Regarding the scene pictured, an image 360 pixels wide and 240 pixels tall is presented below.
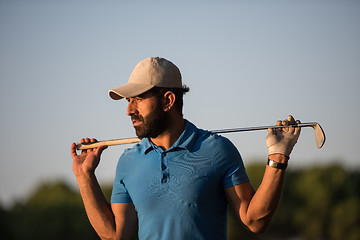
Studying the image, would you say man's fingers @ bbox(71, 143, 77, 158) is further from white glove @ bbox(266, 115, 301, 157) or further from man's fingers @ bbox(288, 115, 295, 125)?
man's fingers @ bbox(288, 115, 295, 125)

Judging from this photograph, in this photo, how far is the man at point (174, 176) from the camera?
14.1 ft

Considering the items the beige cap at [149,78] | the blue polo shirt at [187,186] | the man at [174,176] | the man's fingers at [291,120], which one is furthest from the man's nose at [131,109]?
the man's fingers at [291,120]

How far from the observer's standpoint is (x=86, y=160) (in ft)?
16.9

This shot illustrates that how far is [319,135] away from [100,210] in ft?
6.67

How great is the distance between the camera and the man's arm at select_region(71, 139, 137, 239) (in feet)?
16.2

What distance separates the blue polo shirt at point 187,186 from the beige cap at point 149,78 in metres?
0.47

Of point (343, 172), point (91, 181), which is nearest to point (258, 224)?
point (91, 181)

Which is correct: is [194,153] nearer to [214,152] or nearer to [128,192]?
[214,152]

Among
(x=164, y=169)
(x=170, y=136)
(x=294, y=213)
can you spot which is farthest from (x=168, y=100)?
(x=294, y=213)

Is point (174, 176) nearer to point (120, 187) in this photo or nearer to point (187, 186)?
point (187, 186)

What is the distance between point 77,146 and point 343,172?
170 feet

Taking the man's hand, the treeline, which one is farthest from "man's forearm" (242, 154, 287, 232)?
the treeline

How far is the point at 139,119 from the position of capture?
15.4ft

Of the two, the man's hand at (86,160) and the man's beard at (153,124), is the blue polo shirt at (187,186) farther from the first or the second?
the man's hand at (86,160)
